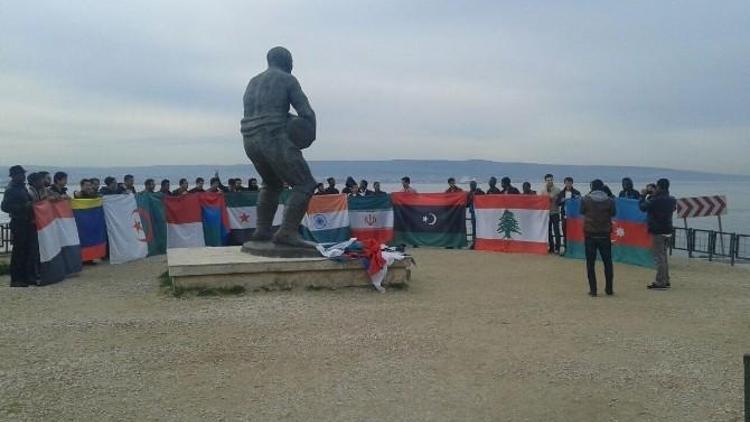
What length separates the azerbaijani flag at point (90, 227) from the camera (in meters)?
12.6

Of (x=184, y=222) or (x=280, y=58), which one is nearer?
(x=280, y=58)

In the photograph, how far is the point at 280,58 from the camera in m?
10.1

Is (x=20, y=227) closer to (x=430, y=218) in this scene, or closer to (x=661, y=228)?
(x=430, y=218)

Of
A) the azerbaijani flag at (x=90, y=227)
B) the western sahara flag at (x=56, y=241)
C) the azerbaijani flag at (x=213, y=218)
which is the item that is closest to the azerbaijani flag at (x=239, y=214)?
the azerbaijani flag at (x=213, y=218)

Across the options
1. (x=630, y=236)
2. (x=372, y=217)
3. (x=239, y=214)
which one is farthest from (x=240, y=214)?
(x=630, y=236)

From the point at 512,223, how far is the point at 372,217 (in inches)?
136

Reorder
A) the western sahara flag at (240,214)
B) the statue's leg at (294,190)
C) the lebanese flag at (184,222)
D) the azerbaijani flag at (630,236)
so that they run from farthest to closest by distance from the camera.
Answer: the western sahara flag at (240,214), the lebanese flag at (184,222), the azerbaijani flag at (630,236), the statue's leg at (294,190)

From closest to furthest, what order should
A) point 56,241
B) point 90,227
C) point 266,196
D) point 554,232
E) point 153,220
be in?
point 266,196 < point 56,241 < point 90,227 < point 153,220 < point 554,232

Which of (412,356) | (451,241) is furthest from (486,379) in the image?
(451,241)

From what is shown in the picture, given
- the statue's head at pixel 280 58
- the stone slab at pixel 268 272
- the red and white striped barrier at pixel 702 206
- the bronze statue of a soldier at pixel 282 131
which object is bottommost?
the stone slab at pixel 268 272

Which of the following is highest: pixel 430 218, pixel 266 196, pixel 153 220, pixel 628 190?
pixel 266 196

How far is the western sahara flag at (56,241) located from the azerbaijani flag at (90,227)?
1.56 ft

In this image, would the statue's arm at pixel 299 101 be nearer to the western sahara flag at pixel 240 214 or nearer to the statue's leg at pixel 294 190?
the statue's leg at pixel 294 190

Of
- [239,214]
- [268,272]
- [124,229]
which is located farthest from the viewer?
[239,214]
